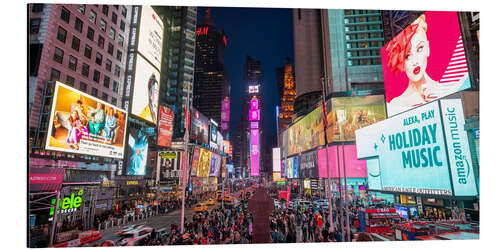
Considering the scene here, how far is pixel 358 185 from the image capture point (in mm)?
45625

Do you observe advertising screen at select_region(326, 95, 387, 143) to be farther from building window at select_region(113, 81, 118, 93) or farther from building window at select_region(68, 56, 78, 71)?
building window at select_region(68, 56, 78, 71)

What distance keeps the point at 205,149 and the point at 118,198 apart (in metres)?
30.4

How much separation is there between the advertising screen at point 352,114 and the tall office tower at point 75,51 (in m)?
38.2

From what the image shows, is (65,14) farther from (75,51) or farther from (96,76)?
(96,76)

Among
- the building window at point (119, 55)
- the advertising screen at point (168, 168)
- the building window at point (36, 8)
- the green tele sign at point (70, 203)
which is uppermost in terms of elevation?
the building window at point (119, 55)

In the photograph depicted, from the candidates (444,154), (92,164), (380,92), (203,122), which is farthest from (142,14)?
(380,92)

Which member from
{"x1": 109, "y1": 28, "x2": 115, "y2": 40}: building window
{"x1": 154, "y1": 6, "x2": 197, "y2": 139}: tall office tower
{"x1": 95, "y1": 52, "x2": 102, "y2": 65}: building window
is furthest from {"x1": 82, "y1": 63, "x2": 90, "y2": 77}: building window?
{"x1": 154, "y1": 6, "x2": 197, "y2": 139}: tall office tower

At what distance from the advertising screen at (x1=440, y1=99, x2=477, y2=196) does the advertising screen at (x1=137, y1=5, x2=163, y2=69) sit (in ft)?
112

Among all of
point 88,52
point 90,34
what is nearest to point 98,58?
point 88,52

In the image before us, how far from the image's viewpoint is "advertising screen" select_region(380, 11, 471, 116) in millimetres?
18578

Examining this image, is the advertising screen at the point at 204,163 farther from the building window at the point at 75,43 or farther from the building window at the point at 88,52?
the building window at the point at 75,43

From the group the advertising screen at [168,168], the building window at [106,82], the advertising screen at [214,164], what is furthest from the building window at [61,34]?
the advertising screen at [214,164]

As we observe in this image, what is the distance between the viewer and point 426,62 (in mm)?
21406

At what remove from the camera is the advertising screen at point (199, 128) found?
5597 cm
